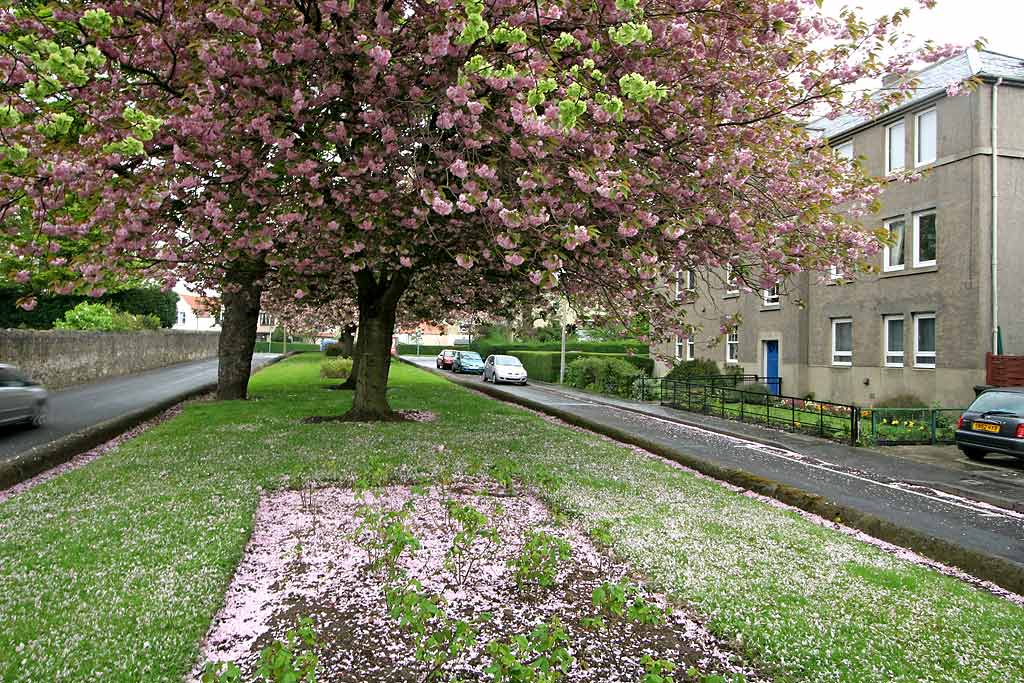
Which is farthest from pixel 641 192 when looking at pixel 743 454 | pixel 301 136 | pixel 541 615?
pixel 743 454

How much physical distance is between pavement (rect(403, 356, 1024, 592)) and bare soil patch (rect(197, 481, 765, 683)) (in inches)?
148

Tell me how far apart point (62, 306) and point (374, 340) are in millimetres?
43715

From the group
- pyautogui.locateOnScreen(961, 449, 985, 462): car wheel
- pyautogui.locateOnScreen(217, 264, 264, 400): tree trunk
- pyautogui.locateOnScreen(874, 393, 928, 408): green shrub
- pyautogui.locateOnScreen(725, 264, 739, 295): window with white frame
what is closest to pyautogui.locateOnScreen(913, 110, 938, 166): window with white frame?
pyautogui.locateOnScreen(874, 393, 928, 408): green shrub

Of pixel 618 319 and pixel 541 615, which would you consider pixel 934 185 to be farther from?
pixel 541 615

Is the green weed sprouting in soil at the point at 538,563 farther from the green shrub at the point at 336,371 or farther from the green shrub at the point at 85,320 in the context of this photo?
the green shrub at the point at 85,320

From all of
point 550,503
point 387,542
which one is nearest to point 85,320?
point 550,503

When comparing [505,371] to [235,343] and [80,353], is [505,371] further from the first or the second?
[80,353]

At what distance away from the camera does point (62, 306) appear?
48531 millimetres

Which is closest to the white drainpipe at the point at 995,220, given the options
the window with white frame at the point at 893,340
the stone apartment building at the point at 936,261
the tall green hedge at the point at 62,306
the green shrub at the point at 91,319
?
the stone apartment building at the point at 936,261

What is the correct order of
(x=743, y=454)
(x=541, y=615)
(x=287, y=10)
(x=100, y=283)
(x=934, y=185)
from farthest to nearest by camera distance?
(x=934, y=185)
(x=743, y=454)
(x=100, y=283)
(x=287, y=10)
(x=541, y=615)

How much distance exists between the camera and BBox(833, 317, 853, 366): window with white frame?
83.5 ft

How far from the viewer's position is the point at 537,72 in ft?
24.7

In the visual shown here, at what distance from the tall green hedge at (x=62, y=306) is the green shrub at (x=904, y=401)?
36.3 metres

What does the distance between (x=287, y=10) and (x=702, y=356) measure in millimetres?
29634
